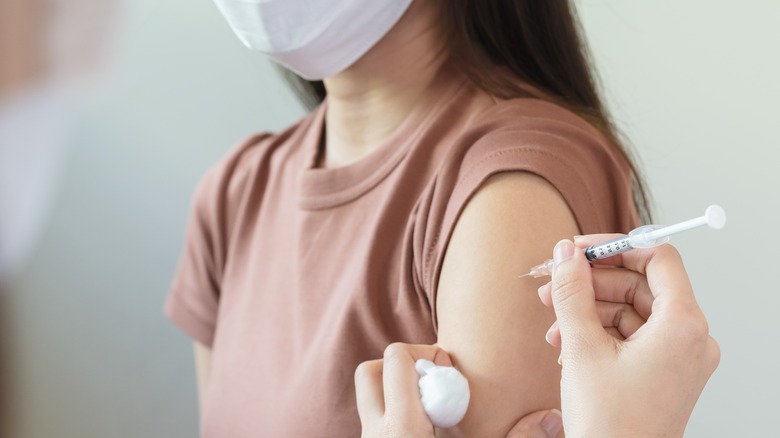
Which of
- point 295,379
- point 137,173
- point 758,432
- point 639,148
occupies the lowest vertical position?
point 758,432

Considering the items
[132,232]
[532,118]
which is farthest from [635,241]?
[132,232]

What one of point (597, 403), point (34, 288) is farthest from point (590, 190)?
point (34, 288)

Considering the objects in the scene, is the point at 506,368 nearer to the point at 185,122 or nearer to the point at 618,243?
the point at 618,243

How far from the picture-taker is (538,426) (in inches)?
32.8

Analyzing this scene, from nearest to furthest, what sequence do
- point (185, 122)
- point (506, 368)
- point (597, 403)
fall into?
1. point (597, 403)
2. point (506, 368)
3. point (185, 122)

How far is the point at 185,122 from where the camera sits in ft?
5.43

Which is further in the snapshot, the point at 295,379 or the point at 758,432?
the point at 758,432

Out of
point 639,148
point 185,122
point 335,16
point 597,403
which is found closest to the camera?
point 597,403

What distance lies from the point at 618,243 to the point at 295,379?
48 centimetres

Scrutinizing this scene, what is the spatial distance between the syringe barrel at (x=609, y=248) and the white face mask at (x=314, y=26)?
401 millimetres

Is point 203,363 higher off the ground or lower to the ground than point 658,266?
lower

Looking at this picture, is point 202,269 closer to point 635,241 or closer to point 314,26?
point 314,26

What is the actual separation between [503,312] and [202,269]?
64cm

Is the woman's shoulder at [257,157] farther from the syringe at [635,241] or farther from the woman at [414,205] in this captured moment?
the syringe at [635,241]
